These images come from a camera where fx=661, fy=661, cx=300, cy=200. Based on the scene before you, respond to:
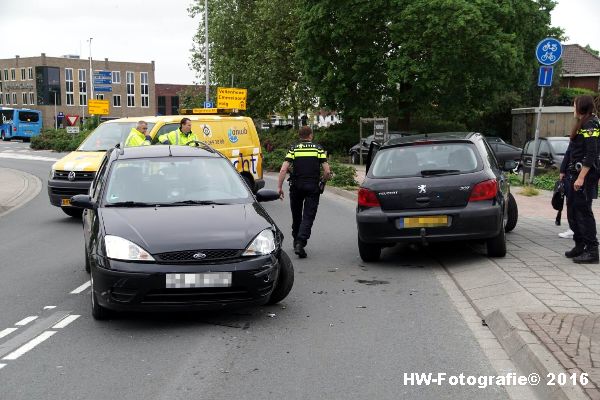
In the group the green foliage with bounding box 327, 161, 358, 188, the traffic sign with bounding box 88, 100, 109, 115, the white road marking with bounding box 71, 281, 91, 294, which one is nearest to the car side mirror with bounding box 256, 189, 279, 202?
the white road marking with bounding box 71, 281, 91, 294

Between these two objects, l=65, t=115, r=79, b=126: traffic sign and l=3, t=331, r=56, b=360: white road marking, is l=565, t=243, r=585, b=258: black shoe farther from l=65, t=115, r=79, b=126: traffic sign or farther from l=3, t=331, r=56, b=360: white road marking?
l=65, t=115, r=79, b=126: traffic sign

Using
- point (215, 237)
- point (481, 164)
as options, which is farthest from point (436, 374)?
point (481, 164)

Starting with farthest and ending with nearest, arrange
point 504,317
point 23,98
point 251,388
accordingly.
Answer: point 23,98, point 504,317, point 251,388

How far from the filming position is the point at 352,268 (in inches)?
324

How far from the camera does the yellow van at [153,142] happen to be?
40.7ft

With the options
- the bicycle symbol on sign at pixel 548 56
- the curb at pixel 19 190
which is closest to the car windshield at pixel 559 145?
the bicycle symbol on sign at pixel 548 56

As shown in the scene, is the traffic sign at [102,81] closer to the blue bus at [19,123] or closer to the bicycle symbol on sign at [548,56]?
the blue bus at [19,123]

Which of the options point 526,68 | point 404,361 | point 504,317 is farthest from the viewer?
point 526,68

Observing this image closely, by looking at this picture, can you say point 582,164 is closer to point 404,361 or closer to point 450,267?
point 450,267

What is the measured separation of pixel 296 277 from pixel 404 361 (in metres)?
3.05

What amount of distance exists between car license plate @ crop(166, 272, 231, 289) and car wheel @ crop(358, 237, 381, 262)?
3.20 metres

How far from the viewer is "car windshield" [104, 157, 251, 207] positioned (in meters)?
6.40

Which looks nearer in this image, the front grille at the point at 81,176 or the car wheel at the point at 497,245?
the car wheel at the point at 497,245

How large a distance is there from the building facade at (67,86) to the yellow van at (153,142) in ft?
300
